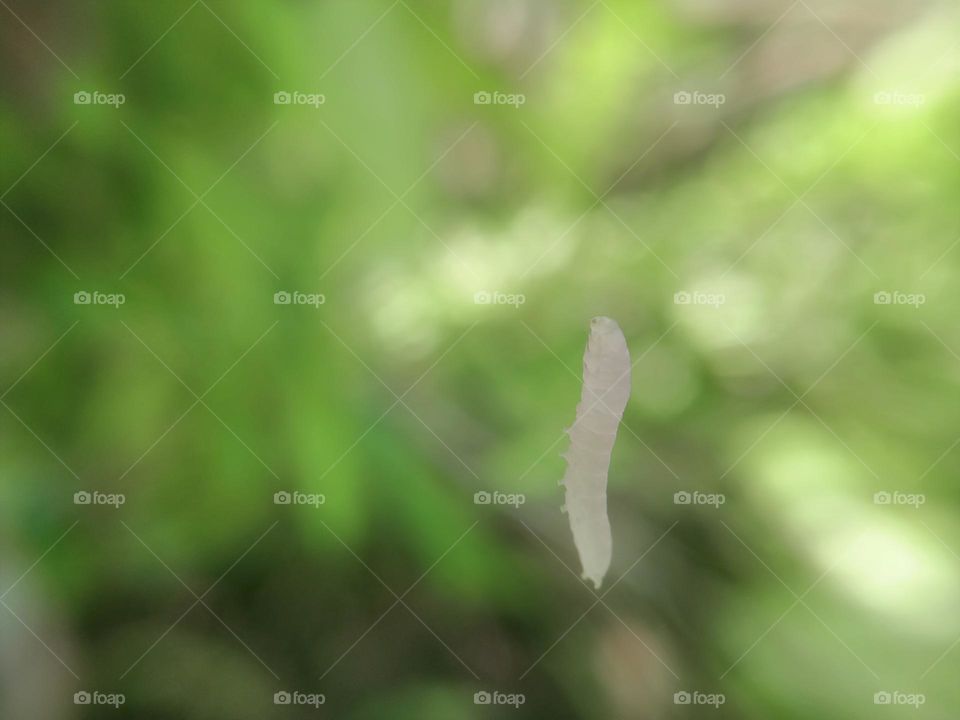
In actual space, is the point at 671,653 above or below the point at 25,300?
below

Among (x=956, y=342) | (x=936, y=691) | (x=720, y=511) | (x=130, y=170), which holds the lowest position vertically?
(x=936, y=691)

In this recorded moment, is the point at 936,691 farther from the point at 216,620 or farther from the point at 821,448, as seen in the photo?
the point at 216,620

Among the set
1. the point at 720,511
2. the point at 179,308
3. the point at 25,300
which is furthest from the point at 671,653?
the point at 25,300
